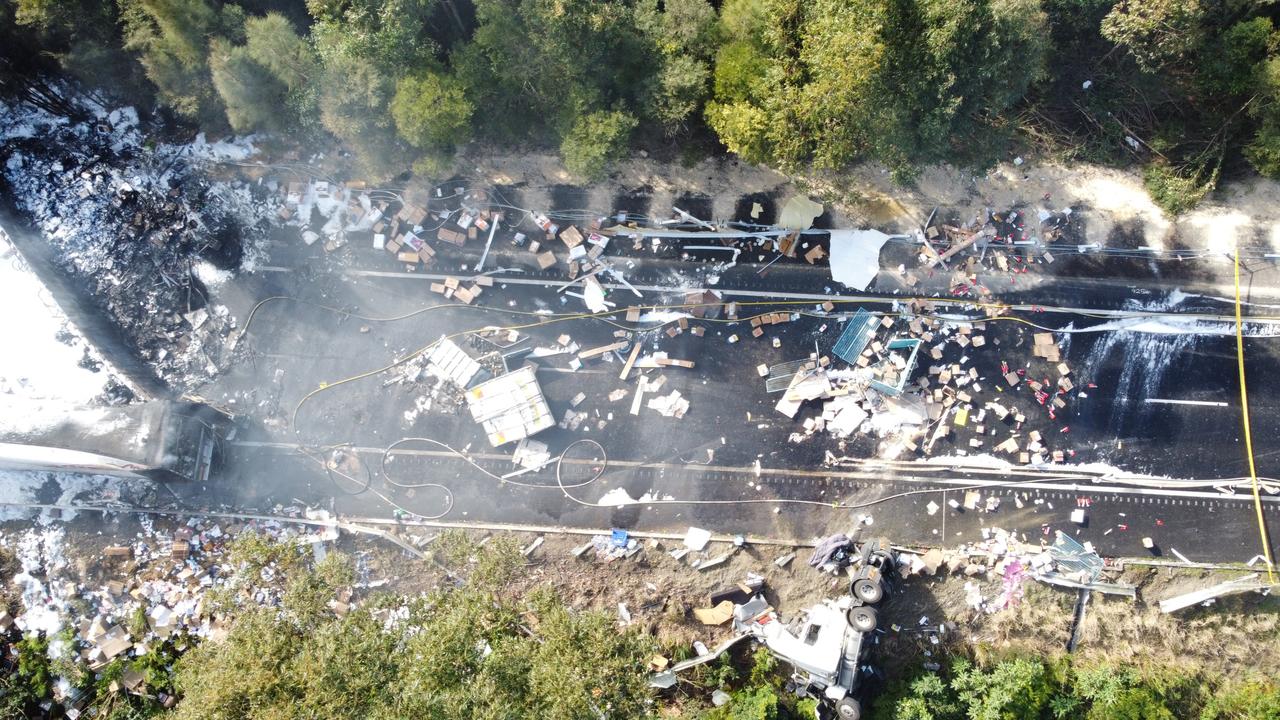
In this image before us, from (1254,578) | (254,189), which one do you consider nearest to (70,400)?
(254,189)

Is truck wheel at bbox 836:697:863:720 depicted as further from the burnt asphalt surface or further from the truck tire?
the burnt asphalt surface

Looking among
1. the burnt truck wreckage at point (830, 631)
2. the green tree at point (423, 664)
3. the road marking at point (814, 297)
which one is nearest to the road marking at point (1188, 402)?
the road marking at point (814, 297)

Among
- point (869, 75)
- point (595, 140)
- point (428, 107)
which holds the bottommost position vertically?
point (595, 140)

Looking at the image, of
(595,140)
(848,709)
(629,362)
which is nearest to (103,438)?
(629,362)

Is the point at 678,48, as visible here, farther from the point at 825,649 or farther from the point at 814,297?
the point at 825,649

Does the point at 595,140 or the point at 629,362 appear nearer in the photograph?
the point at 595,140

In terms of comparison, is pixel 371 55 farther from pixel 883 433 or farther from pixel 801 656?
pixel 801 656

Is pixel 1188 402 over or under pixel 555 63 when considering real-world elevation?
under

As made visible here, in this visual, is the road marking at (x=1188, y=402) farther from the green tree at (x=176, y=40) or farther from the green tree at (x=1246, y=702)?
the green tree at (x=176, y=40)
